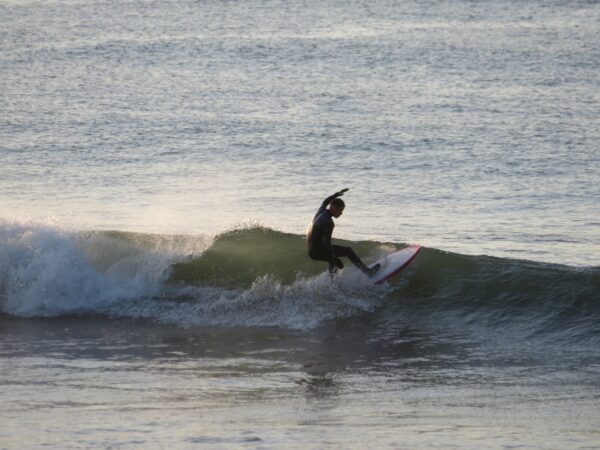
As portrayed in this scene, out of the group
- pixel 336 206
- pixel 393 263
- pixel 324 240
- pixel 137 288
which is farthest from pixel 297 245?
pixel 336 206

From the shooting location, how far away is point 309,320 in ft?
52.4

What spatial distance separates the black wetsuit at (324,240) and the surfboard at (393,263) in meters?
0.73

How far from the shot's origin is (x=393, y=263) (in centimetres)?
1709

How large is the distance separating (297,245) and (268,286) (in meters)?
2.04

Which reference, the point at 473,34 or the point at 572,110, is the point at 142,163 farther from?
the point at 473,34

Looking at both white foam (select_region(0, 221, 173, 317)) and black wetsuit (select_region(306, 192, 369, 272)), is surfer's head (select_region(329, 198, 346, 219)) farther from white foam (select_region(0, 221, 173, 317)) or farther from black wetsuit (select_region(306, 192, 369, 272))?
white foam (select_region(0, 221, 173, 317))

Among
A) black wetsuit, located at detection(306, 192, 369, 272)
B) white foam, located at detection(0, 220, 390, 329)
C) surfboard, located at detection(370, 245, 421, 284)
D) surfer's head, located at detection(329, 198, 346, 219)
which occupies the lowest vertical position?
white foam, located at detection(0, 220, 390, 329)

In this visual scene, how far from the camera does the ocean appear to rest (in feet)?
36.8

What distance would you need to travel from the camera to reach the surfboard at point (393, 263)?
664 inches

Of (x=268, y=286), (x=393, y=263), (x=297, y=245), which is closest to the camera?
(x=393, y=263)

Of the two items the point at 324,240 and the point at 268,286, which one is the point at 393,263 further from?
the point at 268,286

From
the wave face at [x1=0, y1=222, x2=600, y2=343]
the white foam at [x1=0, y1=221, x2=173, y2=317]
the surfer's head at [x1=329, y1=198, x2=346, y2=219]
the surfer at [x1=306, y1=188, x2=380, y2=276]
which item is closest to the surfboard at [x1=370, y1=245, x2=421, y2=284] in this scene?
the wave face at [x1=0, y1=222, x2=600, y2=343]

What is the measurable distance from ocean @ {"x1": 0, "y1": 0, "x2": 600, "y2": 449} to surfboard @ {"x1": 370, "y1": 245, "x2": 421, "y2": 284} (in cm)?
25

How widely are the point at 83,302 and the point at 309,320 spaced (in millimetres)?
3802
